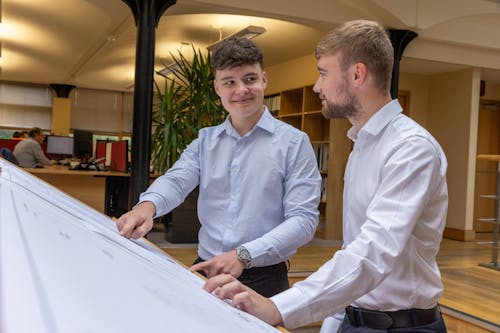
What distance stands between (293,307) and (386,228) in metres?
0.21

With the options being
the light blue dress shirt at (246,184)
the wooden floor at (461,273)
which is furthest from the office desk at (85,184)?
the light blue dress shirt at (246,184)

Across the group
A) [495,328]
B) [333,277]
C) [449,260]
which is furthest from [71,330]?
[449,260]

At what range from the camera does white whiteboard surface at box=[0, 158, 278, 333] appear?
0.32 metres

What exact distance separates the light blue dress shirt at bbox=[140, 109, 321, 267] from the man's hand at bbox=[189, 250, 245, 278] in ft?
0.87

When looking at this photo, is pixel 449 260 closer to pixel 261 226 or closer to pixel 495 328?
pixel 495 328

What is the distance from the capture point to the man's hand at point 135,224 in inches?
42.6

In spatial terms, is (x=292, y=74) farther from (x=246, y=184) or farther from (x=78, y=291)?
(x=78, y=291)

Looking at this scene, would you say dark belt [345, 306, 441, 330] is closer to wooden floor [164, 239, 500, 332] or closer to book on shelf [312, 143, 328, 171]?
wooden floor [164, 239, 500, 332]

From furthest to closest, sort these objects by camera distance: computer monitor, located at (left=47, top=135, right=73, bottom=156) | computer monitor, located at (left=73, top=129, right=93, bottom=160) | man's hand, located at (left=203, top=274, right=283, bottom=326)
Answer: computer monitor, located at (left=73, top=129, right=93, bottom=160) < computer monitor, located at (left=47, top=135, right=73, bottom=156) < man's hand, located at (left=203, top=274, right=283, bottom=326)

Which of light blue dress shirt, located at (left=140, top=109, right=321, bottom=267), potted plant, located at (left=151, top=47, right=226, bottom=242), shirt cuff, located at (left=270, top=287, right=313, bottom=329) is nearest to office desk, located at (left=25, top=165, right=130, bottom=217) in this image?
potted plant, located at (left=151, top=47, right=226, bottom=242)

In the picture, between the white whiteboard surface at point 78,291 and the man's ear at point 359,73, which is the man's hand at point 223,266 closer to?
the white whiteboard surface at point 78,291

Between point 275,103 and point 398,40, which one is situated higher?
point 398,40

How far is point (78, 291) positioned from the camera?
1.26 ft

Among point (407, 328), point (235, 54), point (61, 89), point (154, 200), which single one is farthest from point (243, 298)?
point (61, 89)
